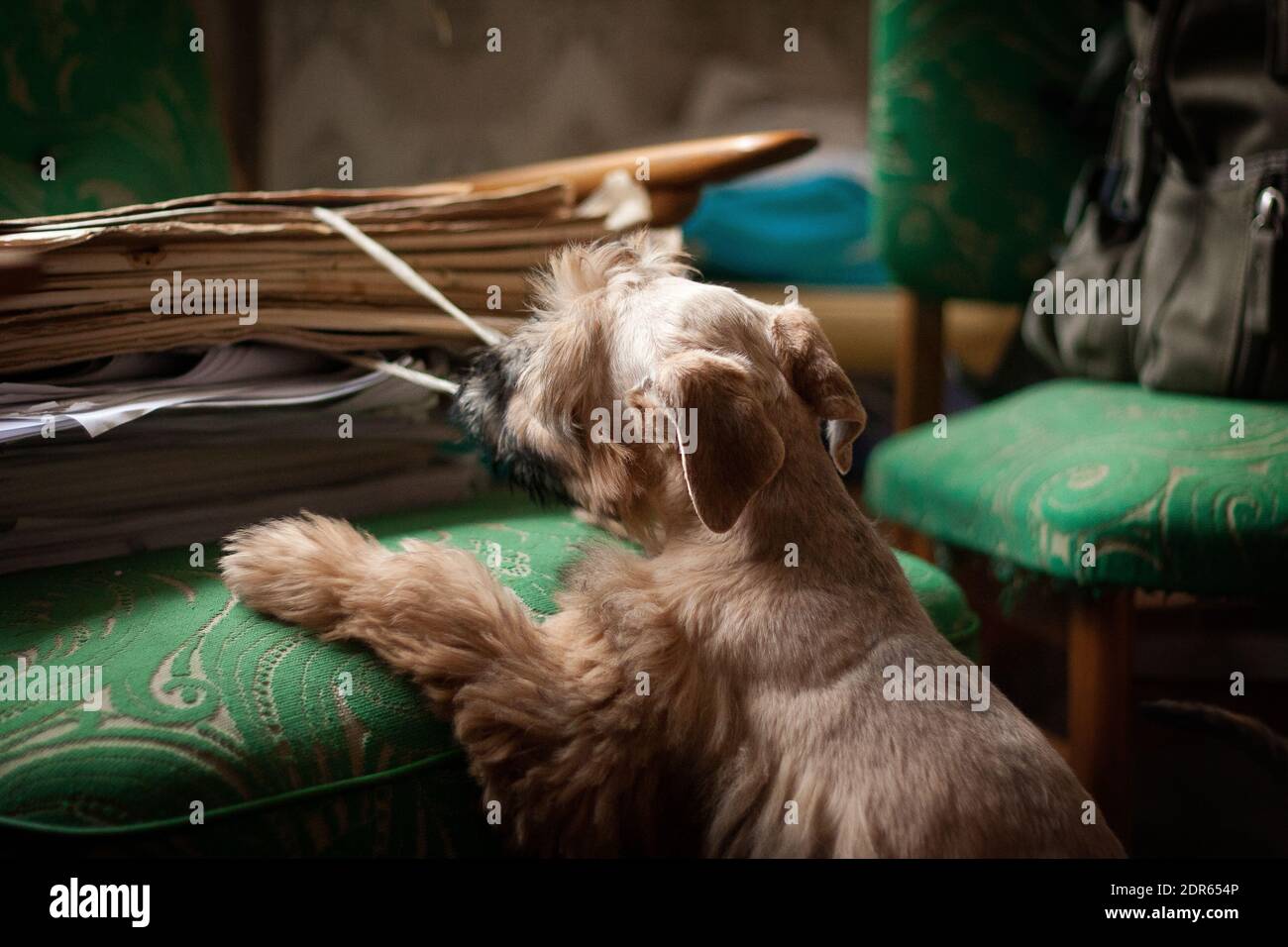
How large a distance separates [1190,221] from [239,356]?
1121 mm

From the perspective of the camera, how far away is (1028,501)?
1162 mm

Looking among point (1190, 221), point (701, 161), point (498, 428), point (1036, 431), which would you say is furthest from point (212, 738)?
point (1190, 221)

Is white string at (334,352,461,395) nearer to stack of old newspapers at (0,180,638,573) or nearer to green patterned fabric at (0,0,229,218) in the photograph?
stack of old newspapers at (0,180,638,573)

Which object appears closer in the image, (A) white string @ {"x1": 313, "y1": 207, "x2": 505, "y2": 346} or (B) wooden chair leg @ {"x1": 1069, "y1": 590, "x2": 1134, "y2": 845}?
(A) white string @ {"x1": 313, "y1": 207, "x2": 505, "y2": 346}

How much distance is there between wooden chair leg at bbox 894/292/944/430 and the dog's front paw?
3.92 ft

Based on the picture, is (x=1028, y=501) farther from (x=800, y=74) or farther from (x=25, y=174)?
(x=800, y=74)

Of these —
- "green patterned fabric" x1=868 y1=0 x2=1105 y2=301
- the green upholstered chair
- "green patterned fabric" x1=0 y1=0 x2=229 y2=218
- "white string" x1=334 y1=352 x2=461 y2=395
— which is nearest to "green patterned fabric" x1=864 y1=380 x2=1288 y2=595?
the green upholstered chair

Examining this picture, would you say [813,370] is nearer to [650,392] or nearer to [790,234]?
[650,392]

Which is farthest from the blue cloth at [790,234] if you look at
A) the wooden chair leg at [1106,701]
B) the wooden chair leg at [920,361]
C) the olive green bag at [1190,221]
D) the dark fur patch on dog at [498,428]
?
the dark fur patch on dog at [498,428]

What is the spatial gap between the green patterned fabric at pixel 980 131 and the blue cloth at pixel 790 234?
0.74 m

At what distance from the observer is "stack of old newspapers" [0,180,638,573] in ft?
2.66

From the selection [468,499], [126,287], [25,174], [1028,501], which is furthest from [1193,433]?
[25,174]

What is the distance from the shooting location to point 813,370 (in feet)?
2.57

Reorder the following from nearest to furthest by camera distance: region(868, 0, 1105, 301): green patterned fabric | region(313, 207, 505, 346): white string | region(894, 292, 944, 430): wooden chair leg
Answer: region(313, 207, 505, 346): white string → region(868, 0, 1105, 301): green patterned fabric → region(894, 292, 944, 430): wooden chair leg
